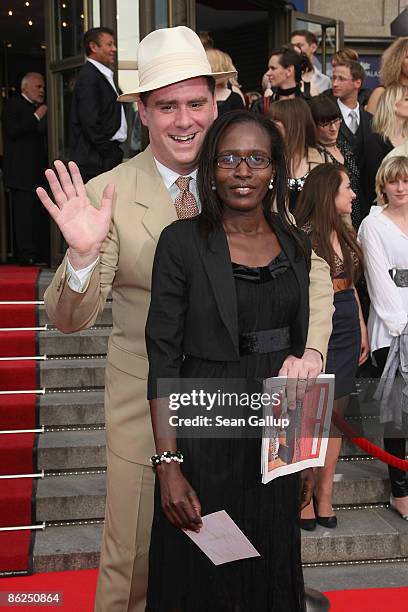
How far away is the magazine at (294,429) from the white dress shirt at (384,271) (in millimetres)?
2192

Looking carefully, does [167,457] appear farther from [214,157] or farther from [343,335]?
[343,335]

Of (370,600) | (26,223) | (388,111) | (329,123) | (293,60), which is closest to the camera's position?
(370,600)

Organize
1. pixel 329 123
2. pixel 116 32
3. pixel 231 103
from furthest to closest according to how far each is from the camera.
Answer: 1. pixel 116 32
2. pixel 231 103
3. pixel 329 123

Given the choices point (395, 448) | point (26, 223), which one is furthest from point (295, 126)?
point (26, 223)

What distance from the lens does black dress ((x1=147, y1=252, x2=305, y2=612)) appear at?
2199mm

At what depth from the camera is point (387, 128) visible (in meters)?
5.45

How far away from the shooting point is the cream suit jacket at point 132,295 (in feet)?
7.68

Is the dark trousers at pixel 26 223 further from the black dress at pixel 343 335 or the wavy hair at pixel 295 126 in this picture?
the black dress at pixel 343 335

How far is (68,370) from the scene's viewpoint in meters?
5.25

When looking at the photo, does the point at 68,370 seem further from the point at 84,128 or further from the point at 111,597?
the point at 111,597

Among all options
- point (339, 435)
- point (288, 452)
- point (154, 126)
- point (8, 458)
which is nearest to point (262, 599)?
point (288, 452)

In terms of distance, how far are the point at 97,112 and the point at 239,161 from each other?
13.9ft

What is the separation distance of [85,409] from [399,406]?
180 centimetres

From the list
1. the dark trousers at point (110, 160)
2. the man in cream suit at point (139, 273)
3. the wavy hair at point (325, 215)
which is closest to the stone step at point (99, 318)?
the dark trousers at point (110, 160)
